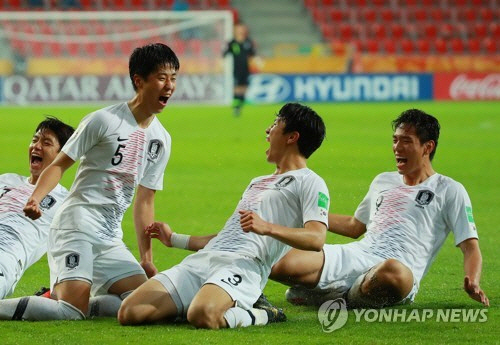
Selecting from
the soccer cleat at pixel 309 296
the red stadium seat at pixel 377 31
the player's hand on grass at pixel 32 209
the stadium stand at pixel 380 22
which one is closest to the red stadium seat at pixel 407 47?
the stadium stand at pixel 380 22

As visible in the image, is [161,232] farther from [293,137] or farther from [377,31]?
[377,31]

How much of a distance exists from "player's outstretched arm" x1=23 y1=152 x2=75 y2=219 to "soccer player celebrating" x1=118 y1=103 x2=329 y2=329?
0.66 metres

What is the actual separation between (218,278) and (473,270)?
147 cm

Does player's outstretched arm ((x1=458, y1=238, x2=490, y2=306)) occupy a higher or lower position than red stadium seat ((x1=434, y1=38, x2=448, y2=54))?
lower

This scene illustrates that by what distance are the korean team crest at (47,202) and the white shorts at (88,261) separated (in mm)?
591

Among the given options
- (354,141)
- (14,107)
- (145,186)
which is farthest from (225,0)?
(145,186)

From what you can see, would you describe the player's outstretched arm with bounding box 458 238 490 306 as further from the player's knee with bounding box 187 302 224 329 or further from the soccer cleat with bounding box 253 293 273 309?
the player's knee with bounding box 187 302 224 329

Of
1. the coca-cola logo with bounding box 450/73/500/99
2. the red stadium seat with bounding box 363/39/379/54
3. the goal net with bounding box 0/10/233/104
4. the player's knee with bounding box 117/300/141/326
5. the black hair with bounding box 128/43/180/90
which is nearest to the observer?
the player's knee with bounding box 117/300/141/326

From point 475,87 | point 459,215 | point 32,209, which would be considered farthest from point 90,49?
point 32,209

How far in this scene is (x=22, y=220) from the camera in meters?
6.57

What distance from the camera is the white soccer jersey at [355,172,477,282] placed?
622 cm

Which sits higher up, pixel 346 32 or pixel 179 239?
pixel 346 32

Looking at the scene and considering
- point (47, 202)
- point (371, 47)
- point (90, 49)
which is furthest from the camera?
point (371, 47)

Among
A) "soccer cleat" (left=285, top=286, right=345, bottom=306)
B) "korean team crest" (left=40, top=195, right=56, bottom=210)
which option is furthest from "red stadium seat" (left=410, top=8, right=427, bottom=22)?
"soccer cleat" (left=285, top=286, right=345, bottom=306)
